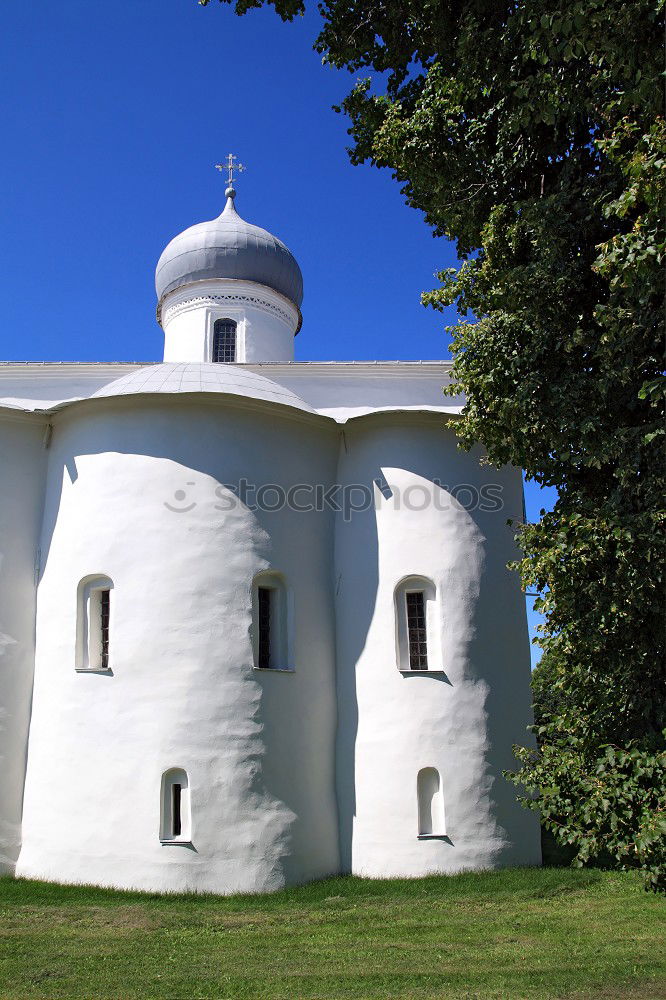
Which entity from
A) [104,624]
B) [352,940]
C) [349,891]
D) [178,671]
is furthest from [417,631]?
[352,940]

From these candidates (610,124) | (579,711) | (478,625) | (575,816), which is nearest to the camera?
(610,124)

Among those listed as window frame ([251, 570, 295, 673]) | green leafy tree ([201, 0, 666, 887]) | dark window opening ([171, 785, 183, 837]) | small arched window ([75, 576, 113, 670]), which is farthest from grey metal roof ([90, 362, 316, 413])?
dark window opening ([171, 785, 183, 837])

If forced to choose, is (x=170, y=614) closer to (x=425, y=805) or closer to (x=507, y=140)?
(x=425, y=805)

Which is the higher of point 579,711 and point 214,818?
point 579,711

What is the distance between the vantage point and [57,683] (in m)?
13.1

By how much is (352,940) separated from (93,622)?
6.08 metres

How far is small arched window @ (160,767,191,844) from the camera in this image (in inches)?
477

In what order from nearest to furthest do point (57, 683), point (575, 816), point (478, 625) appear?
point (575, 816) < point (57, 683) < point (478, 625)

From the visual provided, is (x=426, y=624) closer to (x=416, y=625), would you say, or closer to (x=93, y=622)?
(x=416, y=625)

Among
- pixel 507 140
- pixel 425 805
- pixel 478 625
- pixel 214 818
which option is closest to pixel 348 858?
pixel 425 805

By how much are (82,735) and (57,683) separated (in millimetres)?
937

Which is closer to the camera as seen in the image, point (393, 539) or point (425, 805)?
point (425, 805)

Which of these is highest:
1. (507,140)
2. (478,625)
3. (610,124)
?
(507,140)

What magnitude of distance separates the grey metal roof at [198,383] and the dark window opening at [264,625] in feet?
10.1
